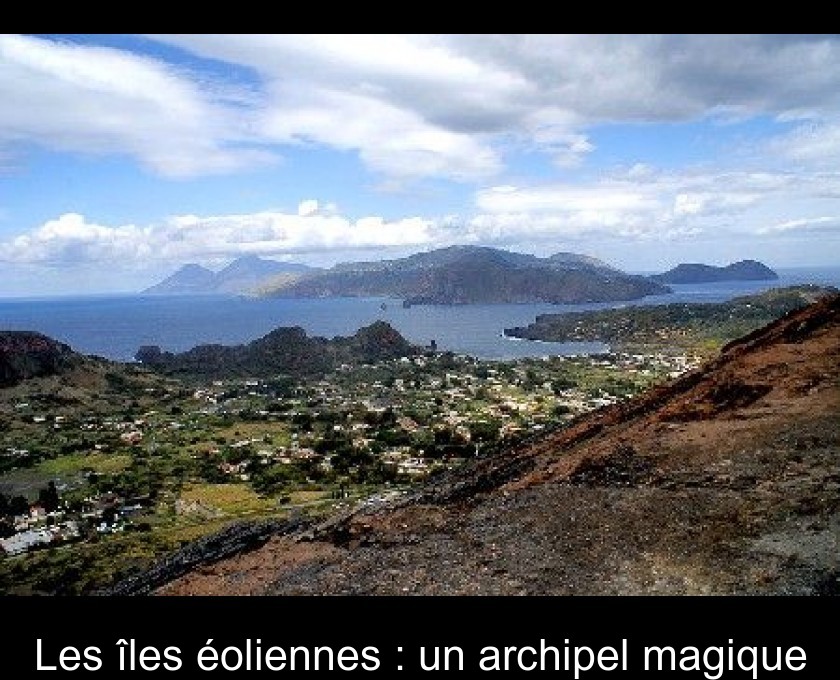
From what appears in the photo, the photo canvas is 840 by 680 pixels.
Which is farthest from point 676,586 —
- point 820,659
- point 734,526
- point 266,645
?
point 266,645

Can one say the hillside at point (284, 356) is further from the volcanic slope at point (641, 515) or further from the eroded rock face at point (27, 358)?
the volcanic slope at point (641, 515)

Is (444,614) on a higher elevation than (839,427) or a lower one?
lower

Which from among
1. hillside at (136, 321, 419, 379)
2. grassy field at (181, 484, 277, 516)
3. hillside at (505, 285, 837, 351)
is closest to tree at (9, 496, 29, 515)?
grassy field at (181, 484, 277, 516)

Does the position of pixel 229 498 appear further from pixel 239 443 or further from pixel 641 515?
pixel 641 515

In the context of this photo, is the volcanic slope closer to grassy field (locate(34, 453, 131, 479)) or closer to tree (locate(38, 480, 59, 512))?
tree (locate(38, 480, 59, 512))

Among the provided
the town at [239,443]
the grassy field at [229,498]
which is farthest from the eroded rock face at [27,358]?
the grassy field at [229,498]

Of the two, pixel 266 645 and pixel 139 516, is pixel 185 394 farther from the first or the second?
pixel 266 645
